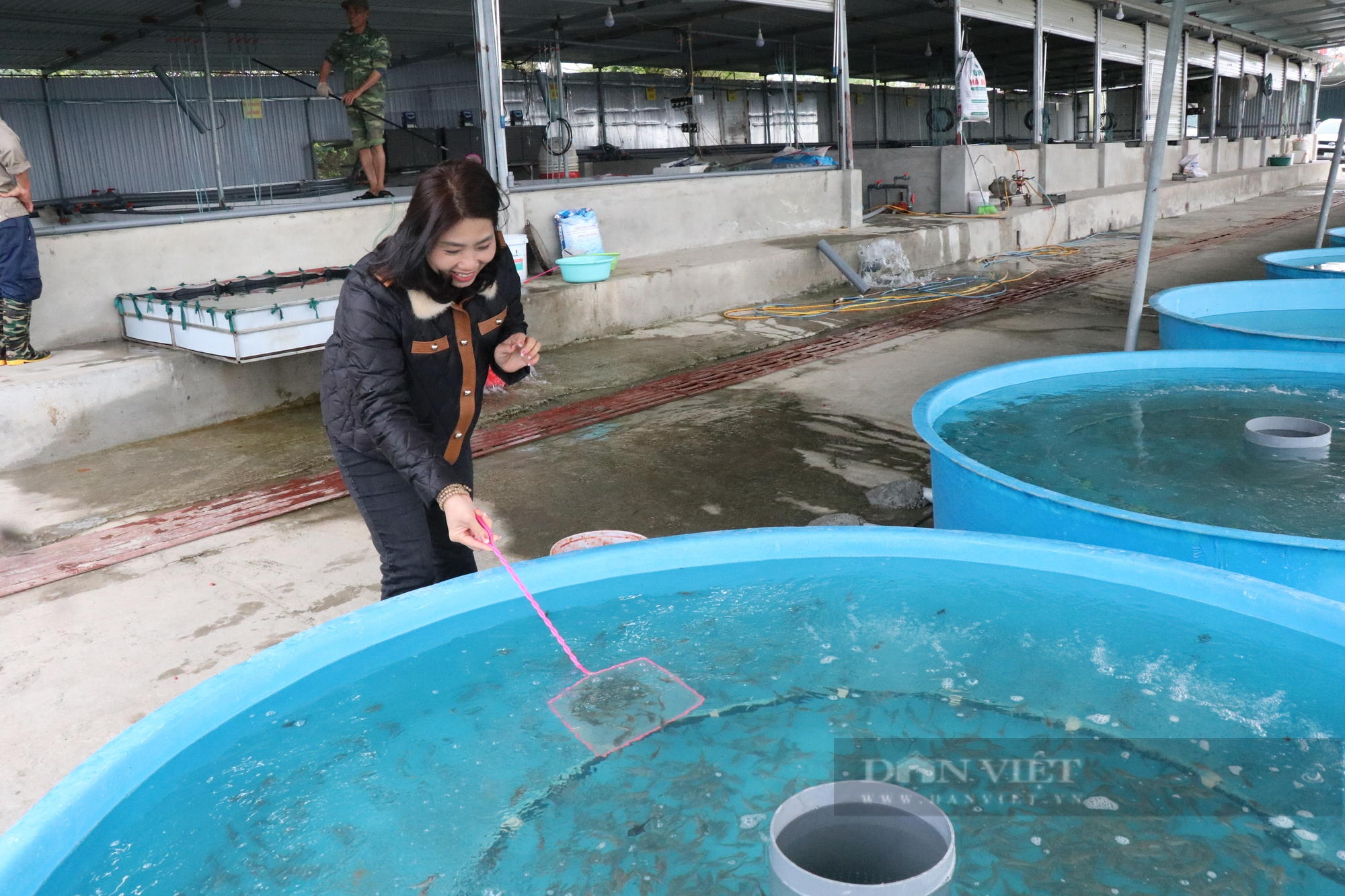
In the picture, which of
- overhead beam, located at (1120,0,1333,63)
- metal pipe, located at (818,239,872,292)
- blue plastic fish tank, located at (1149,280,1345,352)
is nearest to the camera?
blue plastic fish tank, located at (1149,280,1345,352)

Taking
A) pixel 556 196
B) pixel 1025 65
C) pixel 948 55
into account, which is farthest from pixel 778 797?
pixel 1025 65

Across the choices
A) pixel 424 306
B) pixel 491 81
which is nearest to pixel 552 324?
pixel 491 81

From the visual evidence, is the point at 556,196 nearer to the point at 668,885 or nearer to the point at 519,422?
the point at 519,422

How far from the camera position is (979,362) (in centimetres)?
656

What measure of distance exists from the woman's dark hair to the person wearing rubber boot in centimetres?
410

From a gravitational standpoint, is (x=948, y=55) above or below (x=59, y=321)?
above

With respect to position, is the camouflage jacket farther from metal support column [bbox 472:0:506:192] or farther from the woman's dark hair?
the woman's dark hair

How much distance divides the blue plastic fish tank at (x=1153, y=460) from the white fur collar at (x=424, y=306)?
5.05 ft

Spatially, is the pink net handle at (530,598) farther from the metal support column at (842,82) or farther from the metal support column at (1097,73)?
the metal support column at (1097,73)

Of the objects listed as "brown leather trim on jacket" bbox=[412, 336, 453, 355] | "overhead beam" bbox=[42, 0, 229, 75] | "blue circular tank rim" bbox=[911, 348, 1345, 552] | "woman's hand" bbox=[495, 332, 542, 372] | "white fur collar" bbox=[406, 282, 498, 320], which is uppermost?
"overhead beam" bbox=[42, 0, 229, 75]

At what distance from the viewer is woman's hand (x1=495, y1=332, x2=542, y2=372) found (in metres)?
2.43

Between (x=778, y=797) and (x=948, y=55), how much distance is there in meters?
21.0

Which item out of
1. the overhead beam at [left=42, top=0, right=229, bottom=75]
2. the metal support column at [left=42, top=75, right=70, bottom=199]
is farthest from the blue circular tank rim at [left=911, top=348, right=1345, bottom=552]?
the metal support column at [left=42, top=75, right=70, bottom=199]

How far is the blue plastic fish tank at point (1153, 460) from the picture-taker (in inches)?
91.8
